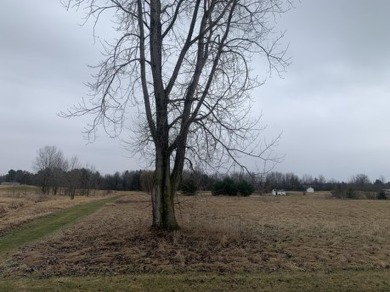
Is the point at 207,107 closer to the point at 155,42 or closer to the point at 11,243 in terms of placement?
the point at 155,42

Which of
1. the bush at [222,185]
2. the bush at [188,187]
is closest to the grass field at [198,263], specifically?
the bush at [188,187]

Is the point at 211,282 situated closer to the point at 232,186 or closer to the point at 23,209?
the point at 232,186

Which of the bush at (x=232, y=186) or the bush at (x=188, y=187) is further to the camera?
the bush at (x=188, y=187)

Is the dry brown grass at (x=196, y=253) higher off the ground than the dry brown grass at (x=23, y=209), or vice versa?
the dry brown grass at (x=23, y=209)

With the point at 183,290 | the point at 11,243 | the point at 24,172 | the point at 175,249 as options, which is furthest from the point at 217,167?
the point at 24,172

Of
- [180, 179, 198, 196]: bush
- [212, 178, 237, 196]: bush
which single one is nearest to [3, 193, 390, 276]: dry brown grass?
[180, 179, 198, 196]: bush

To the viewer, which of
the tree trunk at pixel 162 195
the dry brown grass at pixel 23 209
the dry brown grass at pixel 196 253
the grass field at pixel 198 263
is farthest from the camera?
the dry brown grass at pixel 23 209

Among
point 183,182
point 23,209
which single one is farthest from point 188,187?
point 23,209

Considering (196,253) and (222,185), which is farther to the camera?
Answer: (222,185)

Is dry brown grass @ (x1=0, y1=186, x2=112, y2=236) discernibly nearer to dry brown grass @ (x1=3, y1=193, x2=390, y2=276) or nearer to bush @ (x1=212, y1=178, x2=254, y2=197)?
dry brown grass @ (x1=3, y1=193, x2=390, y2=276)

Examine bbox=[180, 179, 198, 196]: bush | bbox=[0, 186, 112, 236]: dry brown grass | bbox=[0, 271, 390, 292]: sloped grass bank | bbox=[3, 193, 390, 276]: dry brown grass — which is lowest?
bbox=[0, 271, 390, 292]: sloped grass bank

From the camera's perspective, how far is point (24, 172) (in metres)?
148

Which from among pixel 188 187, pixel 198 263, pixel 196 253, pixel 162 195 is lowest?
pixel 198 263

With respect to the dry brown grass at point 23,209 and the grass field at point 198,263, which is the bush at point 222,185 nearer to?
the grass field at point 198,263
